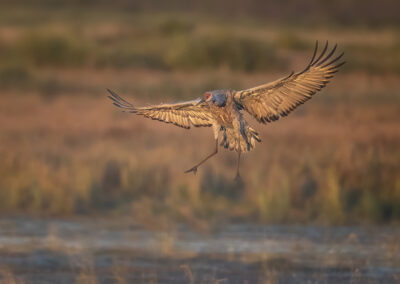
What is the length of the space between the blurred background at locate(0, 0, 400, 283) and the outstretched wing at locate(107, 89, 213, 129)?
5.06 ft

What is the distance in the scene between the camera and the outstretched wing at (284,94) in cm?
848

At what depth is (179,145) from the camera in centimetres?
1655

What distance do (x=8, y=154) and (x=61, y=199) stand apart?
171 centimetres

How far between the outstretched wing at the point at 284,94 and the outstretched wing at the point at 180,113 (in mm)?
424

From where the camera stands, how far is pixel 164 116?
927cm

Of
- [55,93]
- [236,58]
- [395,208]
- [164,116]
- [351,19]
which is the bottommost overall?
[395,208]

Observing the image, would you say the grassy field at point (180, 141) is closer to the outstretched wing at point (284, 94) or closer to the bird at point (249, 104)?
the bird at point (249, 104)

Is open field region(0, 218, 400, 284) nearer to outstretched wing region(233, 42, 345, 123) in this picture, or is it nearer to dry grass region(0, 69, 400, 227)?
dry grass region(0, 69, 400, 227)

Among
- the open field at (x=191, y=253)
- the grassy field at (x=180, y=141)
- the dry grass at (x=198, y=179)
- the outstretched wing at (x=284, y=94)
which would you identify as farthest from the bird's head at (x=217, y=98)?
the dry grass at (x=198, y=179)

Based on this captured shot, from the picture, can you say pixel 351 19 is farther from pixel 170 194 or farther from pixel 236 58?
pixel 170 194

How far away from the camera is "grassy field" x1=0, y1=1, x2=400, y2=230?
41.2 ft

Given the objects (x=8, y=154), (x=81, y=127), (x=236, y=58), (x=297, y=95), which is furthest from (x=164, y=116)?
(x=236, y=58)

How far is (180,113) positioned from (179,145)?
738cm

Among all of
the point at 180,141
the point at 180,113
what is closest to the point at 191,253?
the point at 180,113
